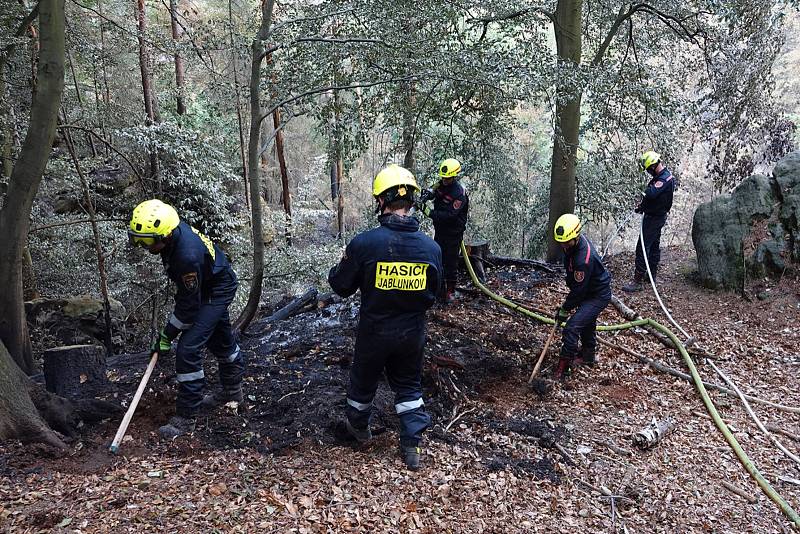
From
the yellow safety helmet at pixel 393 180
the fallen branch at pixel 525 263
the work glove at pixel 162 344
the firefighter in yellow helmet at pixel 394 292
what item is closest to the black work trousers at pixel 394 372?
the firefighter in yellow helmet at pixel 394 292

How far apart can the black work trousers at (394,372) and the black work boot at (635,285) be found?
6220mm

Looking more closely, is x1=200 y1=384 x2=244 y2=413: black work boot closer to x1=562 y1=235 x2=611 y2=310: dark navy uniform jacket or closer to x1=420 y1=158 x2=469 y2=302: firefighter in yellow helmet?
x1=420 y1=158 x2=469 y2=302: firefighter in yellow helmet

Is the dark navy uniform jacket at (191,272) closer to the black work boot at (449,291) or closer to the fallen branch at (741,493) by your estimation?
the black work boot at (449,291)

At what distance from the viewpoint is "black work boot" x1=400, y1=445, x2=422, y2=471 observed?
387 centimetres

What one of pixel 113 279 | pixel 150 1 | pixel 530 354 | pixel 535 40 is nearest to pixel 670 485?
pixel 530 354

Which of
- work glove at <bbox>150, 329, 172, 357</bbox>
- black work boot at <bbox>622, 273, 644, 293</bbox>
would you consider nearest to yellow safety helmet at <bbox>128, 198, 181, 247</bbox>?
work glove at <bbox>150, 329, 172, 357</bbox>

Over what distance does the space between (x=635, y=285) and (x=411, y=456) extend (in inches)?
258

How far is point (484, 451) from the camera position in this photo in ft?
14.1

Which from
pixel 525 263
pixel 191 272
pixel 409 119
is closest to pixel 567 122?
pixel 525 263

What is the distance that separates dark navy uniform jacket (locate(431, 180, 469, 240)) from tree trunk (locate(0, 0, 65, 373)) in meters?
4.41

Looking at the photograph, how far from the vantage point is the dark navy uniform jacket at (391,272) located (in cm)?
368

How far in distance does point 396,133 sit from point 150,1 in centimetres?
1129

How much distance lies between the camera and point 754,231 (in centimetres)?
848

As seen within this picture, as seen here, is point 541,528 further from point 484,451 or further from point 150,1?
point 150,1
